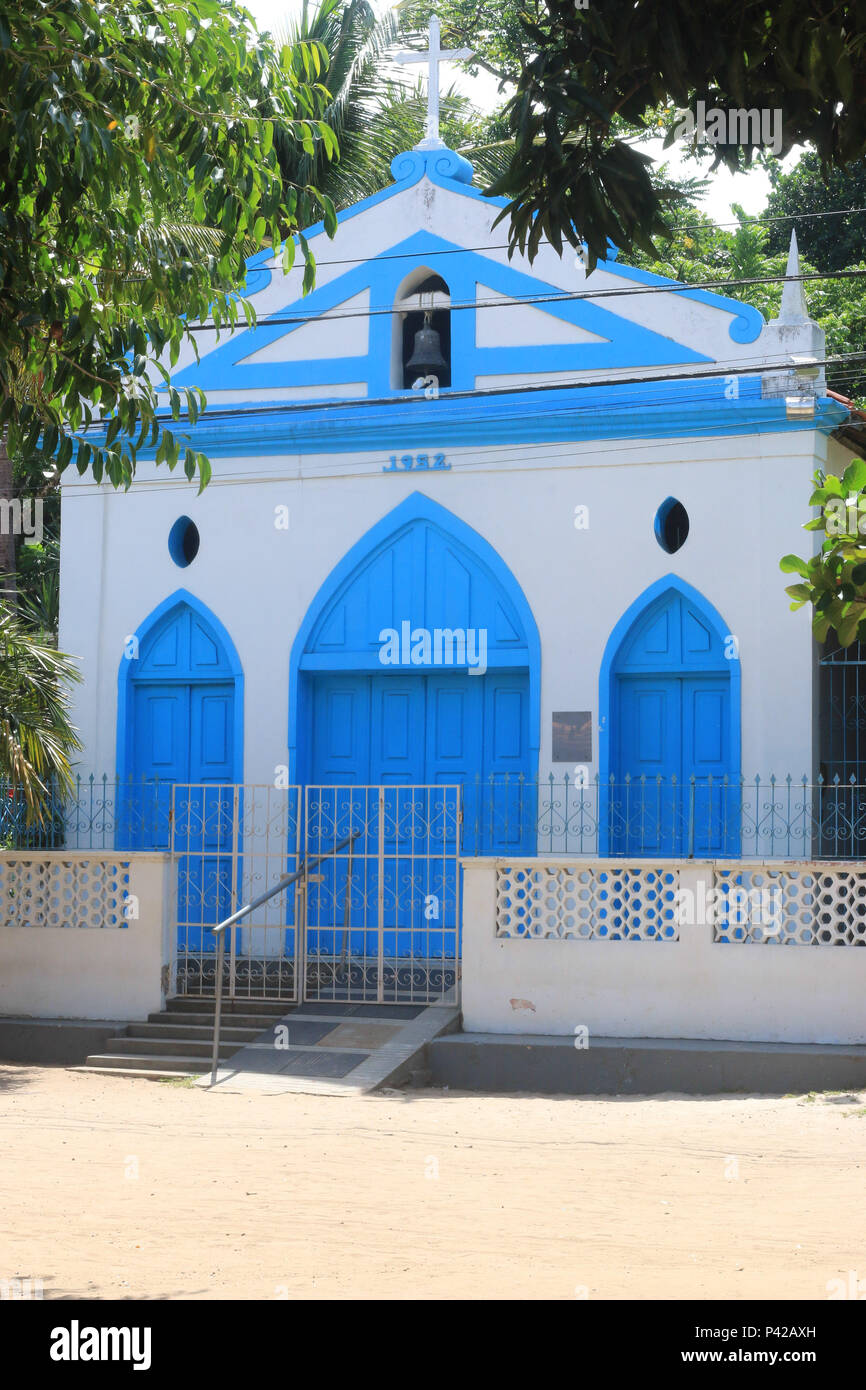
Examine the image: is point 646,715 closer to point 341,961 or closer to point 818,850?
point 818,850

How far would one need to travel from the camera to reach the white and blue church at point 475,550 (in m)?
12.9

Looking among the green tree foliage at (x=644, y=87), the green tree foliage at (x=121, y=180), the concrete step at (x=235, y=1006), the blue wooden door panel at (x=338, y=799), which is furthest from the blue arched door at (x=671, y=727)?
the green tree foliage at (x=644, y=87)

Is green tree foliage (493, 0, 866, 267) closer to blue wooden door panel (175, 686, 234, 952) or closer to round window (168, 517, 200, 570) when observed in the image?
blue wooden door panel (175, 686, 234, 952)

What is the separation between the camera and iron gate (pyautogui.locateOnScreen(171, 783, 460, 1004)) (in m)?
12.6

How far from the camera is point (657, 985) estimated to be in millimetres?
10984

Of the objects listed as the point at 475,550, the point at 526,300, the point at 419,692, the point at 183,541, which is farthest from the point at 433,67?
the point at 419,692

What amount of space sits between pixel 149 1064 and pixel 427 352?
6.64m

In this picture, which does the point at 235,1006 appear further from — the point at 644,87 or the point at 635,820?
the point at 644,87

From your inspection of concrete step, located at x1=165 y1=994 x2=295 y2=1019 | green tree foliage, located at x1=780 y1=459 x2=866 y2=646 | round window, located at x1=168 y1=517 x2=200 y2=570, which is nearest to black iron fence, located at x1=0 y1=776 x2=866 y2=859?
concrete step, located at x1=165 y1=994 x2=295 y2=1019

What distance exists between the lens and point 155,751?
14.5 meters

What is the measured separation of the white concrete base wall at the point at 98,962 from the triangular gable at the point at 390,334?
16.0ft

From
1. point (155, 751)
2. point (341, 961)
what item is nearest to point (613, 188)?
point (341, 961)

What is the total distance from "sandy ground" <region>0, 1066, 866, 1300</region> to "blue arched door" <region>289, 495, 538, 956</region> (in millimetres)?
3267
